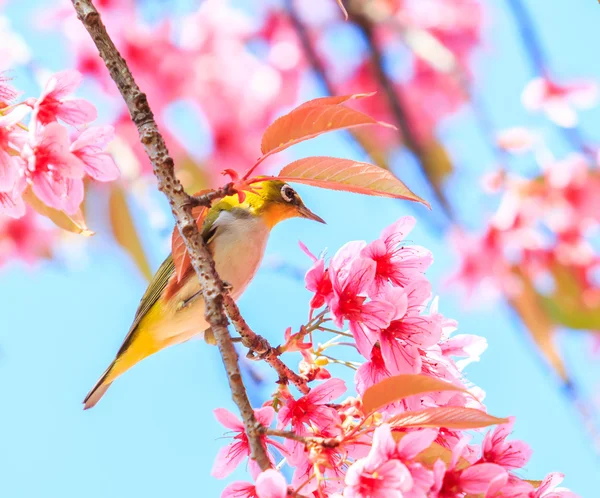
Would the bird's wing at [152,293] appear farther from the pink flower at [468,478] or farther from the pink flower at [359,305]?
the pink flower at [468,478]

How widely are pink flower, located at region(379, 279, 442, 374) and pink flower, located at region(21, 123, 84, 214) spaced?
485mm

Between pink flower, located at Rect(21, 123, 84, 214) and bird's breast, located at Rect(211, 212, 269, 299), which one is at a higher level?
bird's breast, located at Rect(211, 212, 269, 299)

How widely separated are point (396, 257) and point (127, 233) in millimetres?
1072

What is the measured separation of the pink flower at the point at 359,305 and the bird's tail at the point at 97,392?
0.99m

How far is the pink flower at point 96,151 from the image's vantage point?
109 centimetres

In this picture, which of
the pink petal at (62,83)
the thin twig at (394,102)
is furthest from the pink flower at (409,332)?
the thin twig at (394,102)

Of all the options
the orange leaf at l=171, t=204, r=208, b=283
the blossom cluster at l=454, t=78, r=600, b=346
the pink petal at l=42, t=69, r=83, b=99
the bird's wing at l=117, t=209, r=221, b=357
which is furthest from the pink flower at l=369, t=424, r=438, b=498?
the blossom cluster at l=454, t=78, r=600, b=346

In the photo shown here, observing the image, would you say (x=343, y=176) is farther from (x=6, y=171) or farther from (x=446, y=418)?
(x=6, y=171)

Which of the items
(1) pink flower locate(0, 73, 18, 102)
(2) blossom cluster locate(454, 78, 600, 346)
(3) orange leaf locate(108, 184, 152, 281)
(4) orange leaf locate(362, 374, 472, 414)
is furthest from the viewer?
(2) blossom cluster locate(454, 78, 600, 346)

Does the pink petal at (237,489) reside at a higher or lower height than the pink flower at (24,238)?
lower

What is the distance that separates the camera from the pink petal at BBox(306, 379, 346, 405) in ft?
3.49

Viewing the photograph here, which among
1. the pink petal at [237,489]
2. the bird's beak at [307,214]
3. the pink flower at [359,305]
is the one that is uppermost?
the bird's beak at [307,214]

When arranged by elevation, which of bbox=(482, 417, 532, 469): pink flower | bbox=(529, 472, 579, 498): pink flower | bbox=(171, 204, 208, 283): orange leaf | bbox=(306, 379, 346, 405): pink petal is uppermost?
bbox=(171, 204, 208, 283): orange leaf

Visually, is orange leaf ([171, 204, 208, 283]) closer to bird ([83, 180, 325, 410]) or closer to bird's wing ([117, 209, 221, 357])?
bird ([83, 180, 325, 410])
